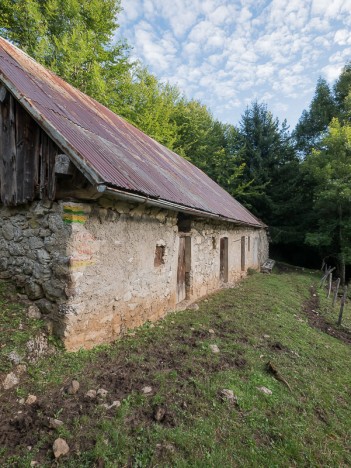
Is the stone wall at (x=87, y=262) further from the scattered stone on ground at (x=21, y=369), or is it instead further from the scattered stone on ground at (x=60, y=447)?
the scattered stone on ground at (x=60, y=447)

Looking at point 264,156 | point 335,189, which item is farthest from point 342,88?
point 335,189

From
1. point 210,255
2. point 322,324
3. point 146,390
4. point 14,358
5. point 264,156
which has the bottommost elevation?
point 322,324

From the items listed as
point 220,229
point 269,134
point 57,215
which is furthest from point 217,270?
point 269,134

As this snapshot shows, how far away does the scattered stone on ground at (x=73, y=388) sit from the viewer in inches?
113

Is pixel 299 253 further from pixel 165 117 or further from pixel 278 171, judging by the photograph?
pixel 165 117

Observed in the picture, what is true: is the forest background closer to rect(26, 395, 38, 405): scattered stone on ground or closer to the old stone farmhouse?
the old stone farmhouse

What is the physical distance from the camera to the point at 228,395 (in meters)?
3.04

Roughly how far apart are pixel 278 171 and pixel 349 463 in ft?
62.9

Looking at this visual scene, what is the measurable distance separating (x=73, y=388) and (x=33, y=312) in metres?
1.24

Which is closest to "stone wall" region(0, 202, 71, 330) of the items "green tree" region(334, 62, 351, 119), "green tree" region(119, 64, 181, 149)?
"green tree" region(119, 64, 181, 149)

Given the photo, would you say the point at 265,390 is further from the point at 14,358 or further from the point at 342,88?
the point at 342,88

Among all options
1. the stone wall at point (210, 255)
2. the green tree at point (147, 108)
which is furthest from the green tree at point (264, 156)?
the stone wall at point (210, 255)

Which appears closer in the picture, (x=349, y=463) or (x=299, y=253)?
(x=349, y=463)

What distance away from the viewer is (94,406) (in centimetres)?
271
